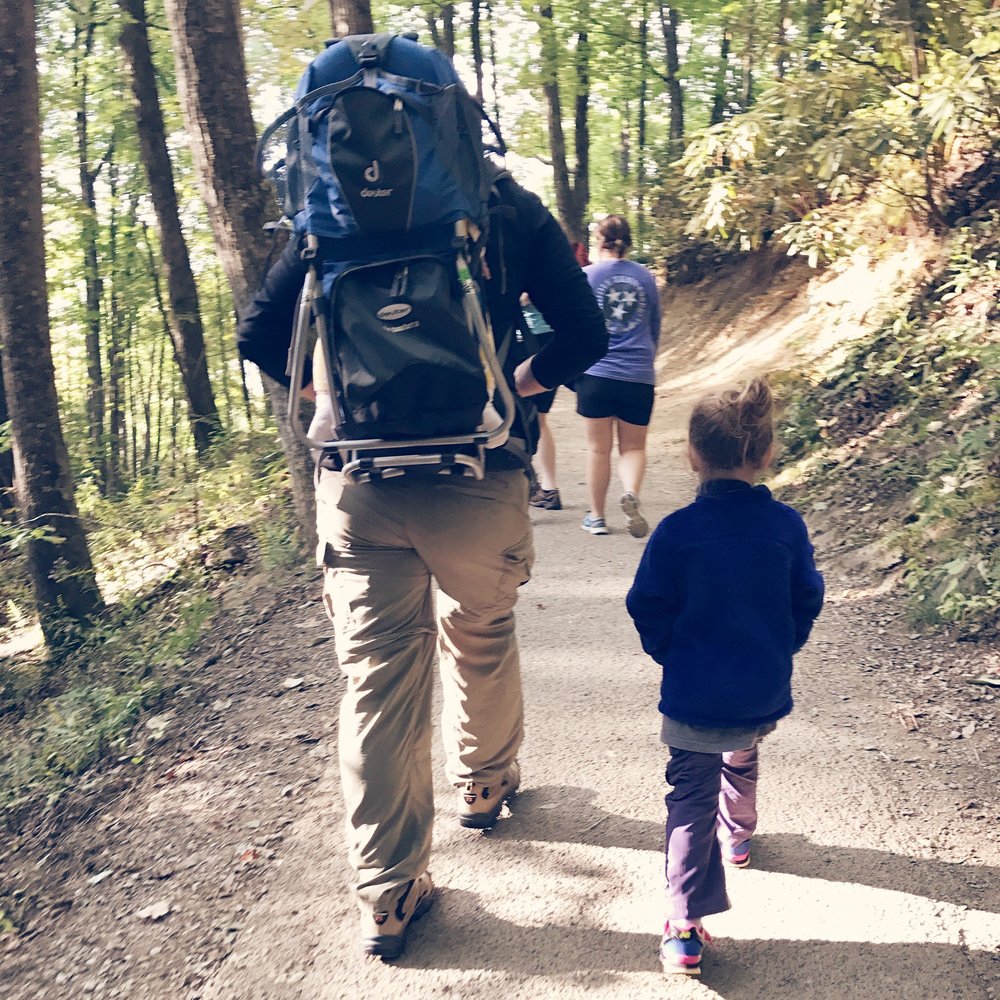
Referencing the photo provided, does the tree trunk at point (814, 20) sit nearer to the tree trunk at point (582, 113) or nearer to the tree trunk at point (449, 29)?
the tree trunk at point (582, 113)

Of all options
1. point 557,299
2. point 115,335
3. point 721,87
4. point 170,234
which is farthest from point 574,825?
point 721,87

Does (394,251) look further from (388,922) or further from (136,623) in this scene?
(136,623)

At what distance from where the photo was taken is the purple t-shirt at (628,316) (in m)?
7.32

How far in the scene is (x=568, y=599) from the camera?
263 inches

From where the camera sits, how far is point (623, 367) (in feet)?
24.5

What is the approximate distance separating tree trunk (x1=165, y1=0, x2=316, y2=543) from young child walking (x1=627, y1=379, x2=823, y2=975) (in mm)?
4182

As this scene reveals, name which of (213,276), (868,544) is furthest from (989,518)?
(213,276)

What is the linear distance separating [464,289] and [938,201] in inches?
333

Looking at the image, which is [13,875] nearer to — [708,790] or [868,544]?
[708,790]

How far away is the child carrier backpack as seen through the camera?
268 centimetres

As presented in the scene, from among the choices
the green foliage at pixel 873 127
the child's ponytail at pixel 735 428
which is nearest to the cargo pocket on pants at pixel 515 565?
the child's ponytail at pixel 735 428

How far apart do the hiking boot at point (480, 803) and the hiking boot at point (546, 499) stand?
16.5 feet

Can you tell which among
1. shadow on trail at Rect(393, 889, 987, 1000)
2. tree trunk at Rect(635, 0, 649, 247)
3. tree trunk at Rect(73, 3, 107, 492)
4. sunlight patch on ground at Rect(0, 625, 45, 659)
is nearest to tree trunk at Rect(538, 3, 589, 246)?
tree trunk at Rect(635, 0, 649, 247)

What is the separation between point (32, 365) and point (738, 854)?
7.87 metres
